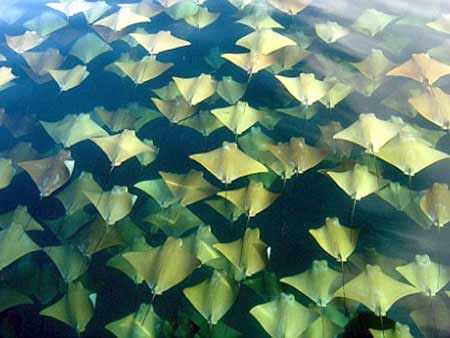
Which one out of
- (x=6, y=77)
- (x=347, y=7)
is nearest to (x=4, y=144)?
(x=6, y=77)

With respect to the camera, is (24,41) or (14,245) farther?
(24,41)

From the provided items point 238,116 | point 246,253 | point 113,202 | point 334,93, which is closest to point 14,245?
point 113,202

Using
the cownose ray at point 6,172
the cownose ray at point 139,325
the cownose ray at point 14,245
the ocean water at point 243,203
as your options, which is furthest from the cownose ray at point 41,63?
the cownose ray at point 139,325

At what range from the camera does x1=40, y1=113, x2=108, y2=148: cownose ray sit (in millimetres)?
1060

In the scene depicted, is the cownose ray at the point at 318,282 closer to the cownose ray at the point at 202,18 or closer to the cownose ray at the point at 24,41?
the cownose ray at the point at 202,18

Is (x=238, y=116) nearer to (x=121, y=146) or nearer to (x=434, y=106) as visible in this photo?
(x=121, y=146)

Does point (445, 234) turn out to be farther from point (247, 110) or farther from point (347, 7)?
point (347, 7)

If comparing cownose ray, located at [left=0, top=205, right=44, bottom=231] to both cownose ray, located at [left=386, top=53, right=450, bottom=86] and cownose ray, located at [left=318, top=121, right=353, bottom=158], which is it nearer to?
cownose ray, located at [left=318, top=121, right=353, bottom=158]

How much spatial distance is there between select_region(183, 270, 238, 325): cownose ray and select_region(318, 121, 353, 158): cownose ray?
0.38m

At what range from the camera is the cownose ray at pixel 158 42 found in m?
1.26

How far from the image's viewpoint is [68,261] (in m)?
0.84

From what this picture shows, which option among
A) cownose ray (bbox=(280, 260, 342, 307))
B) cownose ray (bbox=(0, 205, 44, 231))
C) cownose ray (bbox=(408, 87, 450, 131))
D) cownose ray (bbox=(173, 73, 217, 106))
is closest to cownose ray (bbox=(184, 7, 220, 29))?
cownose ray (bbox=(173, 73, 217, 106))

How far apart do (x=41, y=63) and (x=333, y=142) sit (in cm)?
79

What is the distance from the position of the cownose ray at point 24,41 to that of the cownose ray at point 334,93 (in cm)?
81
